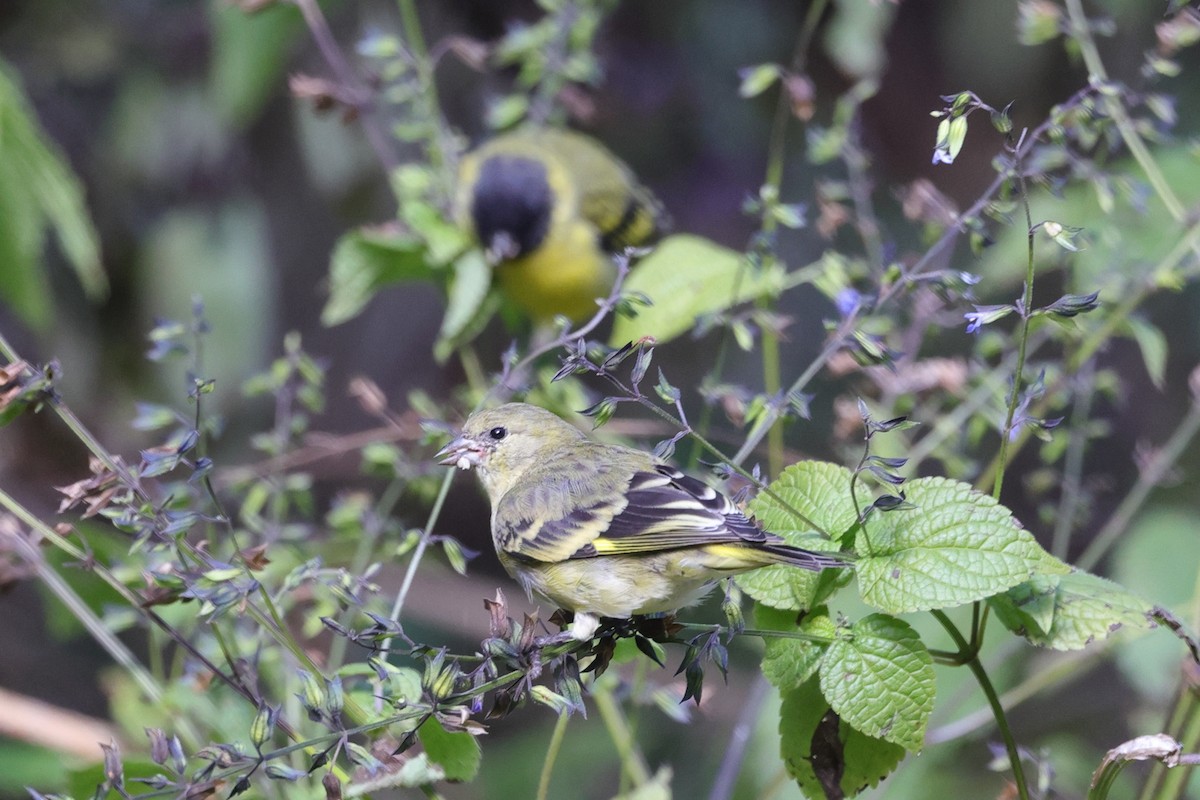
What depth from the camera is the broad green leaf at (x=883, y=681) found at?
942 millimetres

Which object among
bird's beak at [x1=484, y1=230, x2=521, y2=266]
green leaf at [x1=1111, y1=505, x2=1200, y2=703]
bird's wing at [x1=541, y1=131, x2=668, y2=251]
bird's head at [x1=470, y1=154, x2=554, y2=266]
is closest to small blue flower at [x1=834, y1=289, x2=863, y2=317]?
bird's beak at [x1=484, y1=230, x2=521, y2=266]

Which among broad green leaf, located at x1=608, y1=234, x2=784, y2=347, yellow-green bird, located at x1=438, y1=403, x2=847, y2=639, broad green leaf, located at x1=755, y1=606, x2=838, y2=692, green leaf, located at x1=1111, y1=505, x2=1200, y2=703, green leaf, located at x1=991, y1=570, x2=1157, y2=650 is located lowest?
green leaf, located at x1=1111, y1=505, x2=1200, y2=703

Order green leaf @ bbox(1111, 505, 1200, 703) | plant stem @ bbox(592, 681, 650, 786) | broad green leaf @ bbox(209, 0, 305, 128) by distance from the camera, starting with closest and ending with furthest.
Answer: plant stem @ bbox(592, 681, 650, 786) < green leaf @ bbox(1111, 505, 1200, 703) < broad green leaf @ bbox(209, 0, 305, 128)

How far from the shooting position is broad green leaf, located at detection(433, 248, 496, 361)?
181 centimetres

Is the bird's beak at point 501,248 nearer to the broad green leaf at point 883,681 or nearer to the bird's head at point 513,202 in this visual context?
the bird's head at point 513,202

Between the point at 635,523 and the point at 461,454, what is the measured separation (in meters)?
0.32

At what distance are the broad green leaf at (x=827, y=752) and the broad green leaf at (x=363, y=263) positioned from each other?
1.05m

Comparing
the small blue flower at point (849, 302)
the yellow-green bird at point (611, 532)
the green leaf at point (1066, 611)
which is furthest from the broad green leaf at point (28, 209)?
the green leaf at point (1066, 611)

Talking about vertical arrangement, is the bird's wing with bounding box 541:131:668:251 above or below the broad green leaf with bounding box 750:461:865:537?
below

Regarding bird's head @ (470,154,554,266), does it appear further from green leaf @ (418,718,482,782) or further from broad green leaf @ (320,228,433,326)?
green leaf @ (418,718,482,782)

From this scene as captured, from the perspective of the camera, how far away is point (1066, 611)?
996 millimetres

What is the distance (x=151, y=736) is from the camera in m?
0.90

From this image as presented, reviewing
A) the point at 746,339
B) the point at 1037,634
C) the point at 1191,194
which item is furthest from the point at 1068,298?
the point at 1191,194

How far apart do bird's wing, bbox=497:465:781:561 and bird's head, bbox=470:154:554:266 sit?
1.23 metres
